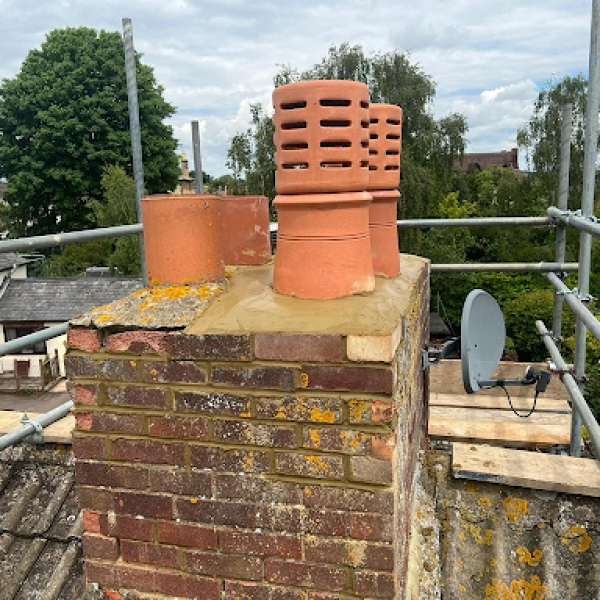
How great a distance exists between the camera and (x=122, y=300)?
1.82 metres

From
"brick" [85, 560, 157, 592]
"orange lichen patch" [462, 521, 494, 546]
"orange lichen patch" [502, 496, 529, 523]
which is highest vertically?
"brick" [85, 560, 157, 592]

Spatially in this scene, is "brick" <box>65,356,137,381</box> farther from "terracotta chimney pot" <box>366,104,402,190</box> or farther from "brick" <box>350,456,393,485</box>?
"terracotta chimney pot" <box>366,104,402,190</box>

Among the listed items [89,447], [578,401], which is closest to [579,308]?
[578,401]

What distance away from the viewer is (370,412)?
1449 millimetres

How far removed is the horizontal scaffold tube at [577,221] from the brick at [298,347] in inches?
55.6

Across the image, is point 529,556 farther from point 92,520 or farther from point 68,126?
point 68,126

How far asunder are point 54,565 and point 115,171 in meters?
21.6

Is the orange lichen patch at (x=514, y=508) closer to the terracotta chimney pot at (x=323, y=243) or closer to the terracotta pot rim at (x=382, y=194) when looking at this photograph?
the terracotta chimney pot at (x=323, y=243)

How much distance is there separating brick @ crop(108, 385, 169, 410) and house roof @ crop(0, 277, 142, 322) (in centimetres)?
1778

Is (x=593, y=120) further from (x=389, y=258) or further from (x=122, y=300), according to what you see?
(x=122, y=300)

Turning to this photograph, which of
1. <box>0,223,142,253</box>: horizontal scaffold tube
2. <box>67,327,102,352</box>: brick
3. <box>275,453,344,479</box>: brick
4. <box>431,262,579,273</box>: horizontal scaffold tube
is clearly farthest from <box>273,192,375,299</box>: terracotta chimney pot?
<box>431,262,579,273</box>: horizontal scaffold tube

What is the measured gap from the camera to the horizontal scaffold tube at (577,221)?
2.31m

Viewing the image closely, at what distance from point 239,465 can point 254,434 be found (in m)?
0.11

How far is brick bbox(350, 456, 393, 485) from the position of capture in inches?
57.7
